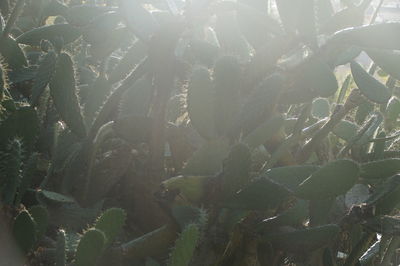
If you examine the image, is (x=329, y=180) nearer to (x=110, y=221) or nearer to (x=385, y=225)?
(x=385, y=225)

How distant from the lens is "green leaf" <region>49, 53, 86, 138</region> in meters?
1.13

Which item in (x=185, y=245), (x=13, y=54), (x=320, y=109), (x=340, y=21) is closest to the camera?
(x=185, y=245)

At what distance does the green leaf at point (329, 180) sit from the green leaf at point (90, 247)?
317 mm

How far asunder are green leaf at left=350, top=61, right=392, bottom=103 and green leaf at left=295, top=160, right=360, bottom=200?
0.62 ft

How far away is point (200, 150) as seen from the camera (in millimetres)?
1015

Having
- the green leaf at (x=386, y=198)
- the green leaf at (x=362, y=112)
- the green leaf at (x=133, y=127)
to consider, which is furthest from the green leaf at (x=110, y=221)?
the green leaf at (x=362, y=112)

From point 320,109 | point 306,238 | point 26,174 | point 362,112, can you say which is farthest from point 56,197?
point 362,112

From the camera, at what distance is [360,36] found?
1033 mm

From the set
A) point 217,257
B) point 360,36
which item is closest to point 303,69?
point 360,36

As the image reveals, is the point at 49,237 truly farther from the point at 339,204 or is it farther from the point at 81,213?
the point at 339,204

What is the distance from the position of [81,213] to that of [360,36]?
1.90 ft

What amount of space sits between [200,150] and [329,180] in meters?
0.21

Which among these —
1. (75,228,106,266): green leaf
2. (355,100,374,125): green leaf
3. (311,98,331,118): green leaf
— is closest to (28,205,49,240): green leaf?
(75,228,106,266): green leaf

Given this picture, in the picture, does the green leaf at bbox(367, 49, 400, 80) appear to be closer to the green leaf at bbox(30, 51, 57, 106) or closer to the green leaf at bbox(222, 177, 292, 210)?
the green leaf at bbox(222, 177, 292, 210)
